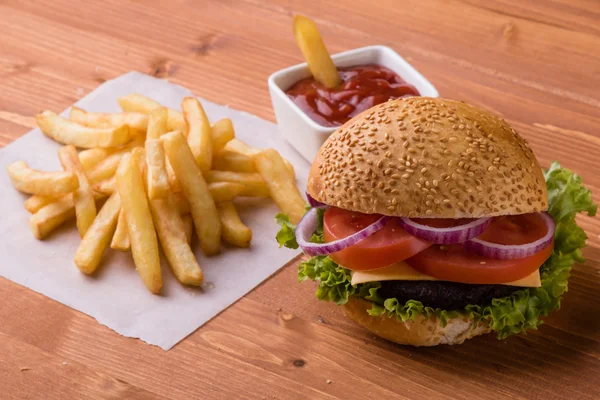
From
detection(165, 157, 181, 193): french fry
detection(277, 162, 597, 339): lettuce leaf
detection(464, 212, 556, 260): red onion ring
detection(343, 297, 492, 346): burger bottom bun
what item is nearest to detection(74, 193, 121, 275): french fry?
detection(165, 157, 181, 193): french fry

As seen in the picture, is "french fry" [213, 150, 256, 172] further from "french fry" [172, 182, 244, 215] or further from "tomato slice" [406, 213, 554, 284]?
"tomato slice" [406, 213, 554, 284]

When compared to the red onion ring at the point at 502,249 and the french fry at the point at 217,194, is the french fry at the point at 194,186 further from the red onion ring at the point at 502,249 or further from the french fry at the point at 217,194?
the red onion ring at the point at 502,249

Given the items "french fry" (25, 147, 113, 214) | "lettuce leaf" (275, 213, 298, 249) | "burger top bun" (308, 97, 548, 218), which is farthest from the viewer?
"french fry" (25, 147, 113, 214)

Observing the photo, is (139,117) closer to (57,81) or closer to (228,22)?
(57,81)

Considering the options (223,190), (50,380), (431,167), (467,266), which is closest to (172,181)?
(223,190)

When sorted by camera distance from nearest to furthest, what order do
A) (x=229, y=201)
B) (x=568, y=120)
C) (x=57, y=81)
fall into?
(x=229, y=201) → (x=568, y=120) → (x=57, y=81)

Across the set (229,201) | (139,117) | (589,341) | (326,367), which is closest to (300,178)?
(229,201)

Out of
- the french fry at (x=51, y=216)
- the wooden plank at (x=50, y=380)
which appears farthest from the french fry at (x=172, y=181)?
the wooden plank at (x=50, y=380)
